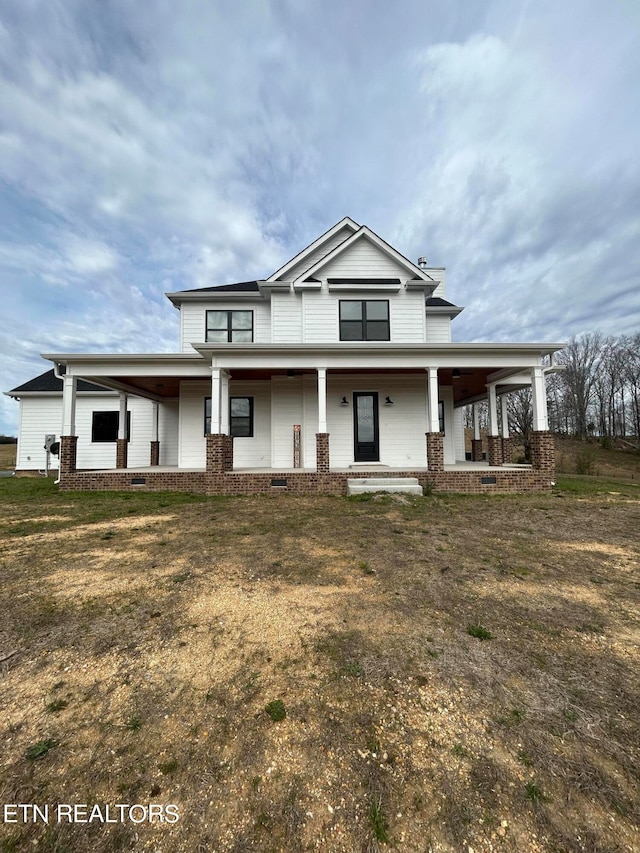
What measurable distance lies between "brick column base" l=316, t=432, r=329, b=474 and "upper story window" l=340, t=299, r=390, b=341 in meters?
4.24

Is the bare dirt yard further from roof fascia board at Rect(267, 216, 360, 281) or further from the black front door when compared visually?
roof fascia board at Rect(267, 216, 360, 281)

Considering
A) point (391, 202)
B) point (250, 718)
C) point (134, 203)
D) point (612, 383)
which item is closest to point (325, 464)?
point (250, 718)

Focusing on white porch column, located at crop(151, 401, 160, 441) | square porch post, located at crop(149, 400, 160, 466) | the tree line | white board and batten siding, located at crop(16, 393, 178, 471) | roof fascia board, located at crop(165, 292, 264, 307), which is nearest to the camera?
roof fascia board, located at crop(165, 292, 264, 307)

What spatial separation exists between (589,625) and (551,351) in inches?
408

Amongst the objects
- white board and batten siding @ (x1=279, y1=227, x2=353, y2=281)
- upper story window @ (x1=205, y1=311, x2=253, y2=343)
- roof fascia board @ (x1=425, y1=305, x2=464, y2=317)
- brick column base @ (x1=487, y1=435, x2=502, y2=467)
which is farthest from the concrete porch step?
white board and batten siding @ (x1=279, y1=227, x2=353, y2=281)

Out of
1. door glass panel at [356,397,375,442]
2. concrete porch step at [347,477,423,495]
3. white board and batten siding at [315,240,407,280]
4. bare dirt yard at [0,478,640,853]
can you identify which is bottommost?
bare dirt yard at [0,478,640,853]

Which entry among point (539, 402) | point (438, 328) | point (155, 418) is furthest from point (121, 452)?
point (539, 402)

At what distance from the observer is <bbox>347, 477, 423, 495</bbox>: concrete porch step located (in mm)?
9820

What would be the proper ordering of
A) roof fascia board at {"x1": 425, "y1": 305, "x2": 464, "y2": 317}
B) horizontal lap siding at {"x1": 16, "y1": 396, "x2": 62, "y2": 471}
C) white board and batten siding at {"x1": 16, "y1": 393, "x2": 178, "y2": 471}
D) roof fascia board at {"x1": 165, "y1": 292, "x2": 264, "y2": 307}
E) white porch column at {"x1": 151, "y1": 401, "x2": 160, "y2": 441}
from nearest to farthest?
roof fascia board at {"x1": 165, "y1": 292, "x2": 264, "y2": 307} → roof fascia board at {"x1": 425, "y1": 305, "x2": 464, "y2": 317} → white porch column at {"x1": 151, "y1": 401, "x2": 160, "y2": 441} → white board and batten siding at {"x1": 16, "y1": 393, "x2": 178, "y2": 471} → horizontal lap siding at {"x1": 16, "y1": 396, "x2": 62, "y2": 471}

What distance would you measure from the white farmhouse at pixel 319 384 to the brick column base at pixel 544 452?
31mm

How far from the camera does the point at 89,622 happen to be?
3.15m

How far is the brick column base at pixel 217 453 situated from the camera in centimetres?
1039

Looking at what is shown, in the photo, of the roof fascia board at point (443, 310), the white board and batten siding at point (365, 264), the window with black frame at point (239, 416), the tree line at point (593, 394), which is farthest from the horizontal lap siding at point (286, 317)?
the tree line at point (593, 394)

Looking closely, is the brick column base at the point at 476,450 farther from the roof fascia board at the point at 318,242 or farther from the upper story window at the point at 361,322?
the roof fascia board at the point at 318,242
